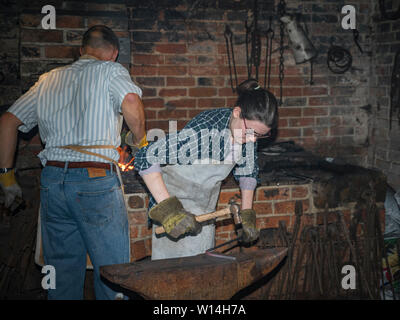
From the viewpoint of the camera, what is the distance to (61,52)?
352 centimetres

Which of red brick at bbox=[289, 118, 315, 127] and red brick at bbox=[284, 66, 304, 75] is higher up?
red brick at bbox=[284, 66, 304, 75]

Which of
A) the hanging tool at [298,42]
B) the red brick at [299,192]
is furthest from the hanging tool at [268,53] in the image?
the red brick at [299,192]

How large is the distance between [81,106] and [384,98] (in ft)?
9.94

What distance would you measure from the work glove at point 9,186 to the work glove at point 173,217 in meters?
1.02

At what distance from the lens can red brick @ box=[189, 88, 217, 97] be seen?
3955 mm

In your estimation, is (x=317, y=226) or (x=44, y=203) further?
(x=317, y=226)

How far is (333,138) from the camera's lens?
14.2 feet

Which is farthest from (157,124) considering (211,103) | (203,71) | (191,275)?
(191,275)

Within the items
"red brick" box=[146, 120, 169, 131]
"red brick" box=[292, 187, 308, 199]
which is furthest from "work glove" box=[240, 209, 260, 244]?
"red brick" box=[146, 120, 169, 131]

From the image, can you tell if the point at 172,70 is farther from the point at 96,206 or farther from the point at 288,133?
the point at 96,206

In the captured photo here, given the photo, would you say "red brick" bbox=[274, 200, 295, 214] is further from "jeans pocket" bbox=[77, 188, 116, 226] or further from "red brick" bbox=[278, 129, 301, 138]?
"jeans pocket" bbox=[77, 188, 116, 226]

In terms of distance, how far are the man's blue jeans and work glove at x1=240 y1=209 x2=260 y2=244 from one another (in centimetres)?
72

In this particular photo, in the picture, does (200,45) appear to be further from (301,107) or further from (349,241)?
(349,241)
